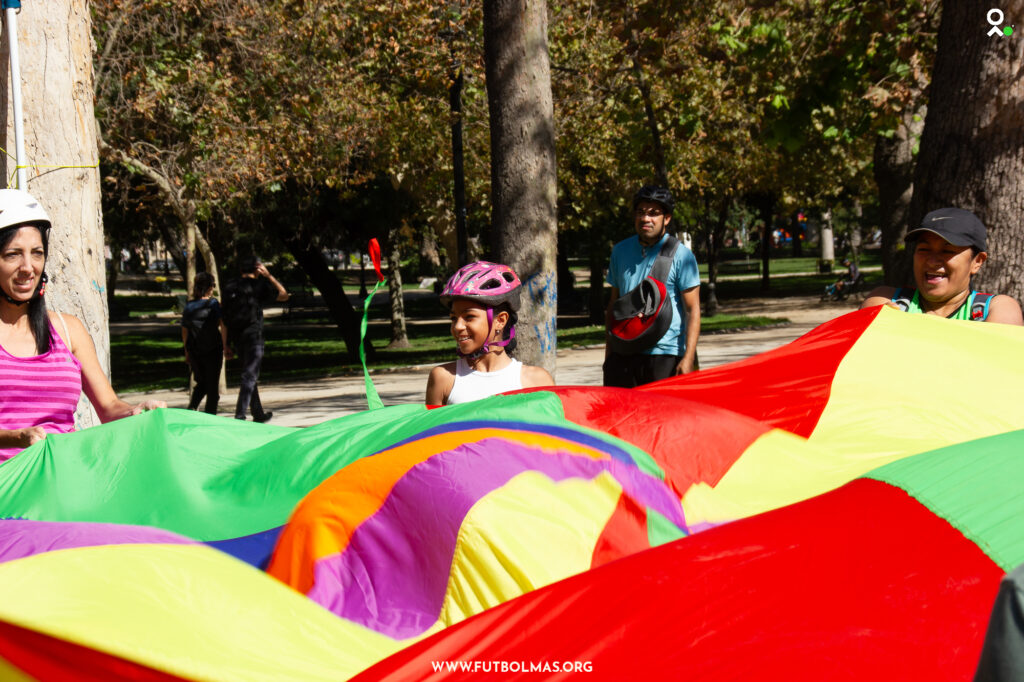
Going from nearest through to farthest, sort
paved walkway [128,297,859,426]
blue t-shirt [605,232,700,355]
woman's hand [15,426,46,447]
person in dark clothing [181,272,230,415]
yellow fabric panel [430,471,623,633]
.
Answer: yellow fabric panel [430,471,623,633], woman's hand [15,426,46,447], blue t-shirt [605,232,700,355], person in dark clothing [181,272,230,415], paved walkway [128,297,859,426]

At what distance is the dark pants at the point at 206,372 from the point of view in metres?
11.9

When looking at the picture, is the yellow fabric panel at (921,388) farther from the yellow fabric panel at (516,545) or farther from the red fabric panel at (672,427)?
the yellow fabric panel at (516,545)

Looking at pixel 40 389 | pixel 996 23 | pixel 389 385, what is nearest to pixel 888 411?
pixel 996 23

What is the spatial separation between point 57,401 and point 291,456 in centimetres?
93

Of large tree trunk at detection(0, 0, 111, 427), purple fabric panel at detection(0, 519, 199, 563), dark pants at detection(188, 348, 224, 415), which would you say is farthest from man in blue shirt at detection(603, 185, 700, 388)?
dark pants at detection(188, 348, 224, 415)

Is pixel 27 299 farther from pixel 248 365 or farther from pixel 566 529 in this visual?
pixel 248 365

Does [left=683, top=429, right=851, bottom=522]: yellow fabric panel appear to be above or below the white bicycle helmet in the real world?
below

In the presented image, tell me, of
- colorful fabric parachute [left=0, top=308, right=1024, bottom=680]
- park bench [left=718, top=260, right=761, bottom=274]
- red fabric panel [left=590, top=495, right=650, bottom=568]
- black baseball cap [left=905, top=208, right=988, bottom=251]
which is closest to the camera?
colorful fabric parachute [left=0, top=308, right=1024, bottom=680]

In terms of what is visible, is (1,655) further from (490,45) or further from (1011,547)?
(490,45)

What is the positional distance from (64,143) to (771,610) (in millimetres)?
4389

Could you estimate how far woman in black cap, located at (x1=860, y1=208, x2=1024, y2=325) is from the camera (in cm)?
462

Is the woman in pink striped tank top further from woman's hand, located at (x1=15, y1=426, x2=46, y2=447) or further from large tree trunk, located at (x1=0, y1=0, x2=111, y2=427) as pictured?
large tree trunk, located at (x1=0, y1=0, x2=111, y2=427)

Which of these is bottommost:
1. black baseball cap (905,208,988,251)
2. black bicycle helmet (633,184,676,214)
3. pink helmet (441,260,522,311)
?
pink helmet (441,260,522,311)

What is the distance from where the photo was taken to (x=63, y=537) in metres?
2.92
